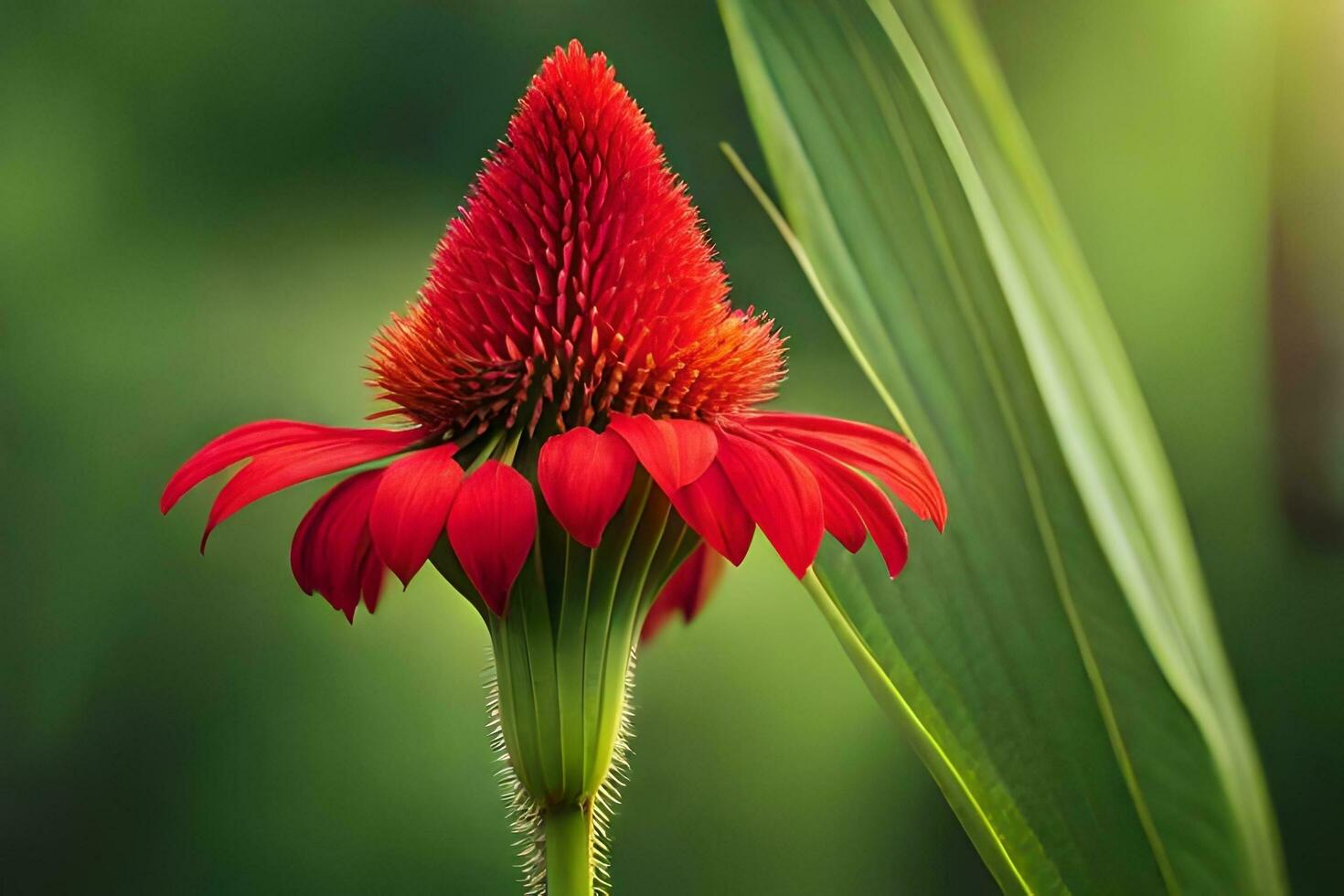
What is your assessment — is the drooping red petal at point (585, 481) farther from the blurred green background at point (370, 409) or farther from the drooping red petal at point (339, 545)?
the blurred green background at point (370, 409)

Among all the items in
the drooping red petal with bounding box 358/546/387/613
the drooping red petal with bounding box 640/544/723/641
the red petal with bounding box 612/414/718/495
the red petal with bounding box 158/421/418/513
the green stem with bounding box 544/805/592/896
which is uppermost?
the red petal with bounding box 158/421/418/513

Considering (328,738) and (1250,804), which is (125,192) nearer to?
(328,738)

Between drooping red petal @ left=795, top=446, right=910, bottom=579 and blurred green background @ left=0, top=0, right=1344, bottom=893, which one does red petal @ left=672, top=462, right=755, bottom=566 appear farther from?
blurred green background @ left=0, top=0, right=1344, bottom=893

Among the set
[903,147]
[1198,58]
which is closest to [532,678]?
[903,147]

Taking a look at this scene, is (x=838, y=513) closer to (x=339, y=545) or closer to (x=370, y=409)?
(x=339, y=545)

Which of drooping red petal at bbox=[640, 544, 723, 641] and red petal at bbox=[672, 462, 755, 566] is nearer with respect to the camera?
red petal at bbox=[672, 462, 755, 566]

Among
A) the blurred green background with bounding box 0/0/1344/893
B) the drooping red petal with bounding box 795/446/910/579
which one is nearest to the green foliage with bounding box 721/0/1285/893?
the drooping red petal with bounding box 795/446/910/579

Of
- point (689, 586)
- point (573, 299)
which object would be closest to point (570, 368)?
point (573, 299)
